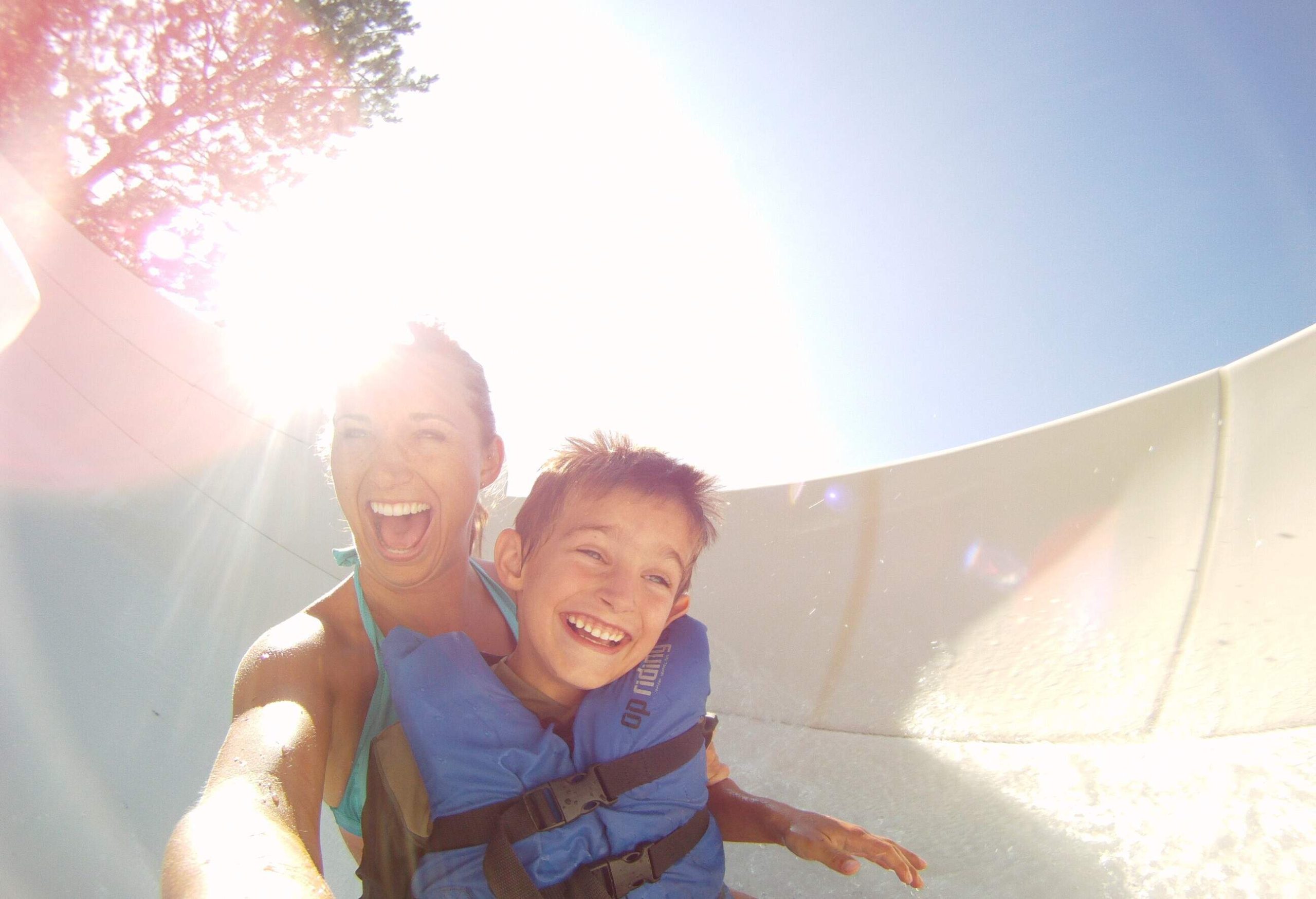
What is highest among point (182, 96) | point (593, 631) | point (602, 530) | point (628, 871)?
point (182, 96)

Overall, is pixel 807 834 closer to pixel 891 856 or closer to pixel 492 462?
pixel 891 856

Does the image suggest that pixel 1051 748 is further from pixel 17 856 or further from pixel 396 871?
pixel 17 856

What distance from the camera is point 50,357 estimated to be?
8.34 feet

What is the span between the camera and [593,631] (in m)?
0.86

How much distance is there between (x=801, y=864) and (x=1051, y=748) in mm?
510

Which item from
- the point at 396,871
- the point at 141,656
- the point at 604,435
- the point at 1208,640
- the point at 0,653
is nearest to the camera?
the point at 396,871

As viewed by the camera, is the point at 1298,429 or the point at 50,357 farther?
the point at 50,357

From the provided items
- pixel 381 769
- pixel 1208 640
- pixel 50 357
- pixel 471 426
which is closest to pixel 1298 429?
pixel 1208 640

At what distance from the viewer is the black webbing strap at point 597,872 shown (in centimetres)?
71

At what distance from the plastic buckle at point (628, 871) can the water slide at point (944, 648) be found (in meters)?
0.51

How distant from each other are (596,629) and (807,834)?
1.16 feet

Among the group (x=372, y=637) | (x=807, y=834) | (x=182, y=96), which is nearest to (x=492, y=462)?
(x=372, y=637)

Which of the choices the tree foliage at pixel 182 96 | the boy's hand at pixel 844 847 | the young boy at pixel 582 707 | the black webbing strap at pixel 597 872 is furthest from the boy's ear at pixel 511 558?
the tree foliage at pixel 182 96

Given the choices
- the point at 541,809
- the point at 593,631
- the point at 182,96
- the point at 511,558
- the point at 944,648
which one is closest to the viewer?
the point at 541,809
